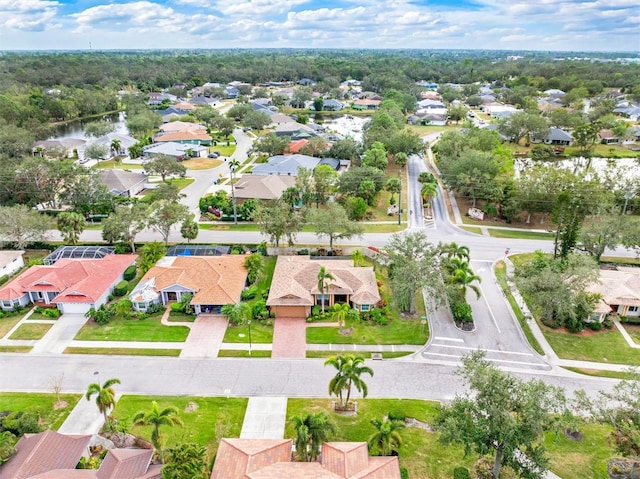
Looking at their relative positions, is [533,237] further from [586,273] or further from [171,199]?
[171,199]

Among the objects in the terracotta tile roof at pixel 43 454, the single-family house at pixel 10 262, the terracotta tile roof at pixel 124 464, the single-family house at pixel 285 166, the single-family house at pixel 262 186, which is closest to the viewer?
the terracotta tile roof at pixel 124 464

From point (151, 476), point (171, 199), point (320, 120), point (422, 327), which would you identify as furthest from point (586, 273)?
point (320, 120)

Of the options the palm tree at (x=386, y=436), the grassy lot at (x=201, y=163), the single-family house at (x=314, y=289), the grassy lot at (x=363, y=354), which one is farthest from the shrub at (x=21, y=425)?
the grassy lot at (x=201, y=163)

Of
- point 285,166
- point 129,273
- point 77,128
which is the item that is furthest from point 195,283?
point 77,128

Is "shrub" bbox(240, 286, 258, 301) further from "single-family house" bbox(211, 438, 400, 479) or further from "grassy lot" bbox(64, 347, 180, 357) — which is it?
"single-family house" bbox(211, 438, 400, 479)

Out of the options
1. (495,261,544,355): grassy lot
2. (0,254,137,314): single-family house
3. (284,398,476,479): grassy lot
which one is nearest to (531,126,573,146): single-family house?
(495,261,544,355): grassy lot

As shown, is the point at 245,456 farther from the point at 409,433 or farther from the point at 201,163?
the point at 201,163

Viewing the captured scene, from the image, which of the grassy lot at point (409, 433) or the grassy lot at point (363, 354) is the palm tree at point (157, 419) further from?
the grassy lot at point (363, 354)
